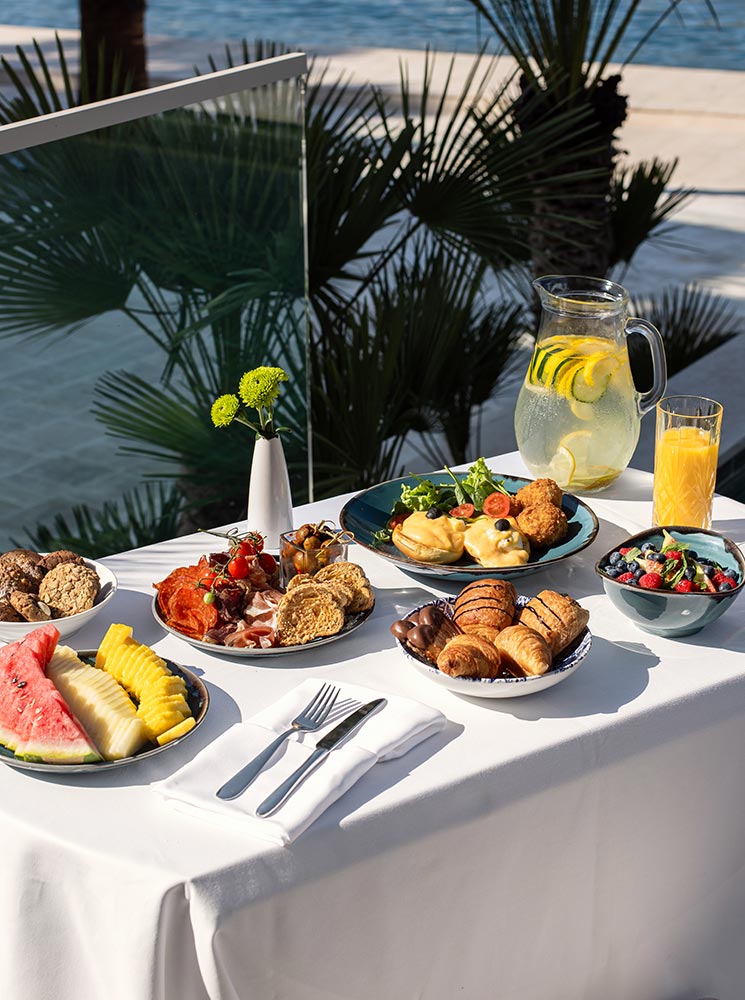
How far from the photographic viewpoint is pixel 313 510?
169 centimetres

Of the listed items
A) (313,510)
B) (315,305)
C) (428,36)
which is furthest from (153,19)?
(313,510)

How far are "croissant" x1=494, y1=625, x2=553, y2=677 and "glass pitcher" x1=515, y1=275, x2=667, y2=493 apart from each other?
503mm

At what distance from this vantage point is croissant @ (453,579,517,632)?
4.23ft

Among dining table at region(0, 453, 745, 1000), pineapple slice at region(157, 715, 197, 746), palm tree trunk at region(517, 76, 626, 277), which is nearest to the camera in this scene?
dining table at region(0, 453, 745, 1000)

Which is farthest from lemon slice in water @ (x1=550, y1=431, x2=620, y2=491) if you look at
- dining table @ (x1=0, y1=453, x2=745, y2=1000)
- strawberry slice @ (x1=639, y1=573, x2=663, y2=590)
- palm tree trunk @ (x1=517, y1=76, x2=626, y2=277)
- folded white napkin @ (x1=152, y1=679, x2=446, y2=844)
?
palm tree trunk @ (x1=517, y1=76, x2=626, y2=277)

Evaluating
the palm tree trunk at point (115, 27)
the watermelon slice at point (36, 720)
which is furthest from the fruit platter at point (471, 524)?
the palm tree trunk at point (115, 27)

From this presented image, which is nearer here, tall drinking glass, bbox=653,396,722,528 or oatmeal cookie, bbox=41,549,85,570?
oatmeal cookie, bbox=41,549,85,570

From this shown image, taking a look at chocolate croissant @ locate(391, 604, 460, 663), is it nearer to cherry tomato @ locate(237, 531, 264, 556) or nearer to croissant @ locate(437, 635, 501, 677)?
croissant @ locate(437, 635, 501, 677)

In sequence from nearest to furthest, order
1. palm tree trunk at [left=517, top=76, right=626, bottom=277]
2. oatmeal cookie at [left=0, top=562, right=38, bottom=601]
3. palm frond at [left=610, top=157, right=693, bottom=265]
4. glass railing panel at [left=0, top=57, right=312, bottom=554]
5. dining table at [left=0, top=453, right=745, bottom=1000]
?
dining table at [left=0, top=453, right=745, bottom=1000]
oatmeal cookie at [left=0, top=562, right=38, bottom=601]
glass railing panel at [left=0, top=57, right=312, bottom=554]
palm tree trunk at [left=517, top=76, right=626, bottom=277]
palm frond at [left=610, top=157, right=693, bottom=265]

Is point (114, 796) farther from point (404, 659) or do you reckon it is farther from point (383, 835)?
point (404, 659)

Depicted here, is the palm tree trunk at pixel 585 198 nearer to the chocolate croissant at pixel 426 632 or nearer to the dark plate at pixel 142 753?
the chocolate croissant at pixel 426 632

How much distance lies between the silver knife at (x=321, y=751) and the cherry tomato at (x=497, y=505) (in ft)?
1.37

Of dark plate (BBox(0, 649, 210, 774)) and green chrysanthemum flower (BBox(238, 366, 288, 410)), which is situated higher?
green chrysanthemum flower (BBox(238, 366, 288, 410))

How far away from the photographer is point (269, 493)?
5.04ft
